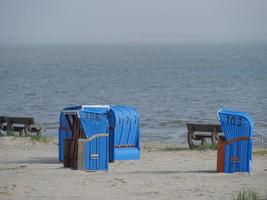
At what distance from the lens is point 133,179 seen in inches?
691

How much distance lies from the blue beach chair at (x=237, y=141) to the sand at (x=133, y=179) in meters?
0.31

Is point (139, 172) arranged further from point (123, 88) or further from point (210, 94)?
point (123, 88)

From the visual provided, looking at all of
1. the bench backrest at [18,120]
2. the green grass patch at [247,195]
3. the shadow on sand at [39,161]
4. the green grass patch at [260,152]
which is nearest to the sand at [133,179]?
the shadow on sand at [39,161]

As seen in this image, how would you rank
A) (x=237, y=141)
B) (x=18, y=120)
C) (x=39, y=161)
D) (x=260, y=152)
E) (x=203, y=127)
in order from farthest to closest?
(x=18, y=120), (x=203, y=127), (x=260, y=152), (x=39, y=161), (x=237, y=141)

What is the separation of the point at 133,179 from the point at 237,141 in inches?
89.2

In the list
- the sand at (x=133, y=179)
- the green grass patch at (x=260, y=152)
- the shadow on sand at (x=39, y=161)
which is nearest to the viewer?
the sand at (x=133, y=179)

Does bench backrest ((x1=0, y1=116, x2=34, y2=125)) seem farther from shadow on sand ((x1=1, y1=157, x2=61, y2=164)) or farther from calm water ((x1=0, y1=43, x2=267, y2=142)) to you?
shadow on sand ((x1=1, y1=157, x2=61, y2=164))

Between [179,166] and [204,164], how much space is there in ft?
1.93

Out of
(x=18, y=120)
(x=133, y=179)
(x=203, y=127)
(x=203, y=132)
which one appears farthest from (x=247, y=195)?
(x=18, y=120)

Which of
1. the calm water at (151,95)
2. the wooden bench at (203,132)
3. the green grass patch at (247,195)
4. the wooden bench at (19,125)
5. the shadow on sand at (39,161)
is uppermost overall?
the green grass patch at (247,195)

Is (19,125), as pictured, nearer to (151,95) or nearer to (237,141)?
(237,141)

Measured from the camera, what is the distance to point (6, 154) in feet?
74.0

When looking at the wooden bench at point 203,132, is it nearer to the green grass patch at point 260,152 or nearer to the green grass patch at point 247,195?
the green grass patch at point 260,152

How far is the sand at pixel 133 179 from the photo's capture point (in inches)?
615
